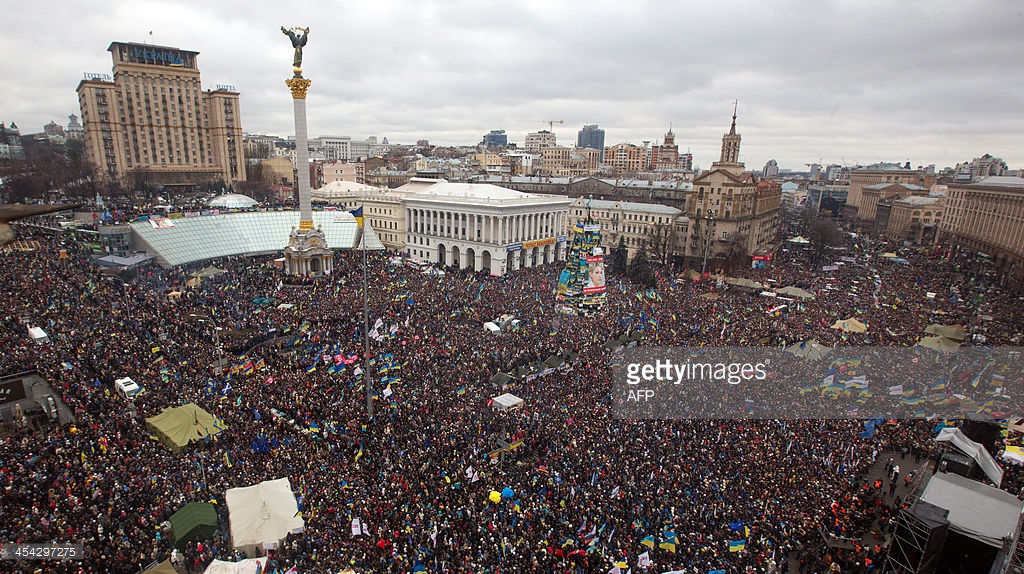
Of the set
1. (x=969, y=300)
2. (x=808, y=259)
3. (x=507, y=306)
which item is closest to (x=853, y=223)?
(x=808, y=259)

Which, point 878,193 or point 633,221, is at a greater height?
point 878,193

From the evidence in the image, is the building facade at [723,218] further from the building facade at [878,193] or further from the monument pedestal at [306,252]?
the building facade at [878,193]

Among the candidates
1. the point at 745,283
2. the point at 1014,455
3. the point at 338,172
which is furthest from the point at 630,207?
the point at 338,172

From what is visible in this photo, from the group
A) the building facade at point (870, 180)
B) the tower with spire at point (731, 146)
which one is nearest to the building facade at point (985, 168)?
the building facade at point (870, 180)

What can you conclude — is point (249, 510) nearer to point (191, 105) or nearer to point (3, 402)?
point (3, 402)

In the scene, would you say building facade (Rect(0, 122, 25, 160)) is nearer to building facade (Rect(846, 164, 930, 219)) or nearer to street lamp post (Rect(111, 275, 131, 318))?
street lamp post (Rect(111, 275, 131, 318))

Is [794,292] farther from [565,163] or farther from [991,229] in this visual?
[565,163]
